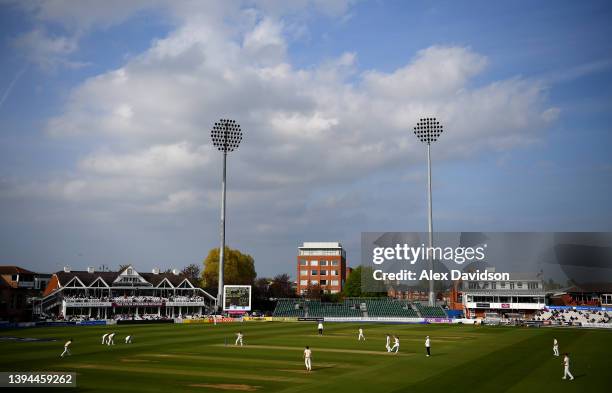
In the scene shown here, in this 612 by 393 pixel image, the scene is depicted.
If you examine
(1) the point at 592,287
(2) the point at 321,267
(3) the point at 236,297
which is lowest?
(3) the point at 236,297

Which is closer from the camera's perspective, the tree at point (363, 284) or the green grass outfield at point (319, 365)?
the green grass outfield at point (319, 365)

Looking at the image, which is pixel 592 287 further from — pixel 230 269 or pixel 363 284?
pixel 230 269

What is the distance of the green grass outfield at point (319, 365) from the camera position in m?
27.1

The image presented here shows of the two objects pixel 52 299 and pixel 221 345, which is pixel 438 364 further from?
pixel 52 299

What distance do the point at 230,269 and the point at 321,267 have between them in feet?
134

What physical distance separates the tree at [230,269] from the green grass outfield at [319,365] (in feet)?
260

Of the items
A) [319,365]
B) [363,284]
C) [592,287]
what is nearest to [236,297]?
[363,284]

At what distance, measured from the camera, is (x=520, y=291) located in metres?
112

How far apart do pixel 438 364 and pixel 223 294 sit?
70850 mm

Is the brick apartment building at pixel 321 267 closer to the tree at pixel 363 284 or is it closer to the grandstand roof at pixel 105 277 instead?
the tree at pixel 363 284

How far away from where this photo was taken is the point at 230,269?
132 metres

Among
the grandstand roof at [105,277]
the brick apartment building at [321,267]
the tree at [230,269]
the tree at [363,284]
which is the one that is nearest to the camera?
the grandstand roof at [105,277]

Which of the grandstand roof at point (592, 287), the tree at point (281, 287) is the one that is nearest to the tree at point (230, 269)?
the tree at point (281, 287)

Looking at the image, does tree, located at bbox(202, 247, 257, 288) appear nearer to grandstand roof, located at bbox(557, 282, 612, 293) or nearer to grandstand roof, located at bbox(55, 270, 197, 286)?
grandstand roof, located at bbox(55, 270, 197, 286)
